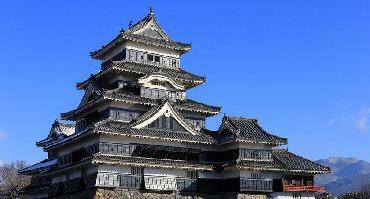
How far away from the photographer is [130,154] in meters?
44.9

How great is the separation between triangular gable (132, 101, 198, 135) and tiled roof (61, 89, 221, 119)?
120 cm

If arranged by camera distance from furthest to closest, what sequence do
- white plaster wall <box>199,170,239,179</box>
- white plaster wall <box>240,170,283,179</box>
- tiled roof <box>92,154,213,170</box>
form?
white plaster wall <box>199,170,239,179</box>, white plaster wall <box>240,170,283,179</box>, tiled roof <box>92,154,213,170</box>

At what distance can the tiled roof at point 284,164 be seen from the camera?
47000 mm

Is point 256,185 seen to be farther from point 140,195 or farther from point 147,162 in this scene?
point 140,195

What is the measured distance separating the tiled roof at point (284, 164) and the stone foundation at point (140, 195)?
2.83 metres

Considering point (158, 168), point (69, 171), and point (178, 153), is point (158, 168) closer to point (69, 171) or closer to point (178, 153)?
point (178, 153)

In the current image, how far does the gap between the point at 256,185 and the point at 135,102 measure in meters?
13.7

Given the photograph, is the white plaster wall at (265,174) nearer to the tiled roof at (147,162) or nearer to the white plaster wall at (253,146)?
the white plaster wall at (253,146)

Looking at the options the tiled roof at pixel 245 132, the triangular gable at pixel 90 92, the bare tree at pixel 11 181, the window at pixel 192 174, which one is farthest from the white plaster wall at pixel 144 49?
the bare tree at pixel 11 181

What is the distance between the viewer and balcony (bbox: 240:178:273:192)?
47.1m

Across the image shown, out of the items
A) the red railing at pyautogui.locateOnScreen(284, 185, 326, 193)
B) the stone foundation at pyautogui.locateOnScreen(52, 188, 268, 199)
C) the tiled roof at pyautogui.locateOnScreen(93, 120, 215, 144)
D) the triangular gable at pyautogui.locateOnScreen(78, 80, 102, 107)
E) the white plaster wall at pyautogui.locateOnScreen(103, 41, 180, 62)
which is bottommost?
the stone foundation at pyautogui.locateOnScreen(52, 188, 268, 199)

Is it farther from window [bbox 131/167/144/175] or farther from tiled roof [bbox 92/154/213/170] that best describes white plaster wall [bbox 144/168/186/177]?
tiled roof [bbox 92/154/213/170]

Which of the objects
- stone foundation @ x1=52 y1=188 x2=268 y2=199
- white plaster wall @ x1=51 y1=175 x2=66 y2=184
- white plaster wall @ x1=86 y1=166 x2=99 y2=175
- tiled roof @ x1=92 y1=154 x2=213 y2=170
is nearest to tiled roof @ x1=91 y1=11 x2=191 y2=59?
tiled roof @ x1=92 y1=154 x2=213 y2=170

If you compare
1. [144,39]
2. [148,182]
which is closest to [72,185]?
[148,182]
